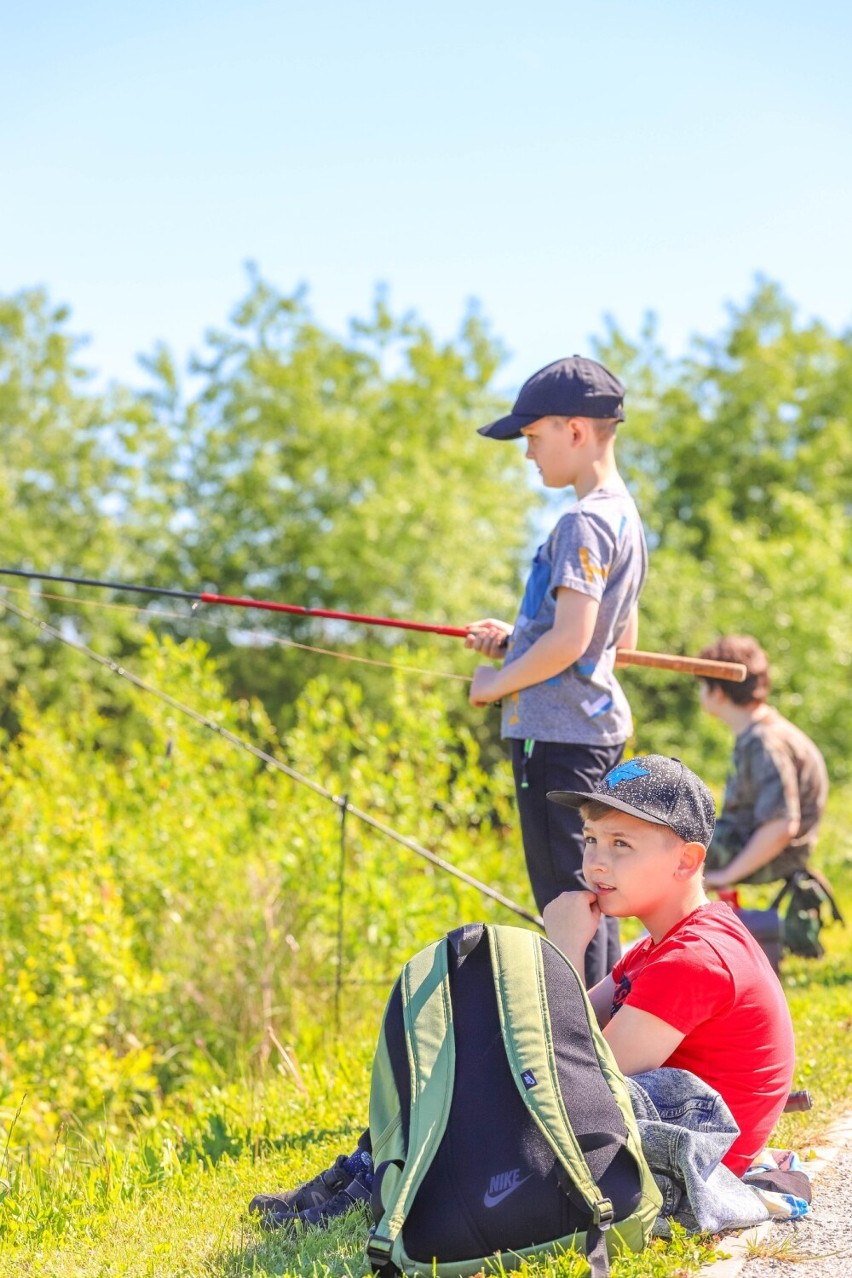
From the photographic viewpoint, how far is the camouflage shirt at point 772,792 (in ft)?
18.9

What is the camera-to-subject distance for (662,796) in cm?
293

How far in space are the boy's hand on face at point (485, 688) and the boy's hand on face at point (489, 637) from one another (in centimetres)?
17

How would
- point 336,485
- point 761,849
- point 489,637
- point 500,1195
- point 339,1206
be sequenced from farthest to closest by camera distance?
point 336,485 < point 761,849 < point 489,637 < point 339,1206 < point 500,1195

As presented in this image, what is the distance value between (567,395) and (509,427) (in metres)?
0.19

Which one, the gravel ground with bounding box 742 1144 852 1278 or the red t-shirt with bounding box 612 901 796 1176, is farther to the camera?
the red t-shirt with bounding box 612 901 796 1176

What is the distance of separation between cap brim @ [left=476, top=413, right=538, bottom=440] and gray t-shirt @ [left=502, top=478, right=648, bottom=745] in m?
0.26

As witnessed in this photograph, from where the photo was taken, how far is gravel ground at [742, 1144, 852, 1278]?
2561 millimetres

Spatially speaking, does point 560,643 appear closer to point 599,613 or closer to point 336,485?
point 599,613

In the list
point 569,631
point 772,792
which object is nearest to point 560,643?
point 569,631

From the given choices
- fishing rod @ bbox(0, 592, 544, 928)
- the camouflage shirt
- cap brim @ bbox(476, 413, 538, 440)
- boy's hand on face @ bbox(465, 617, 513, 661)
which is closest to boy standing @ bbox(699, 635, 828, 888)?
the camouflage shirt

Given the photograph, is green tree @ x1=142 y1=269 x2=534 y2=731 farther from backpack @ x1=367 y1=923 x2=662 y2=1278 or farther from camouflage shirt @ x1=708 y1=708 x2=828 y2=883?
backpack @ x1=367 y1=923 x2=662 y2=1278

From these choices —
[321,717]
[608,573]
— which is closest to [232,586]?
[321,717]

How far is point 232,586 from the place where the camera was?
847 inches

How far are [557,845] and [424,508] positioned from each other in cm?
1617
